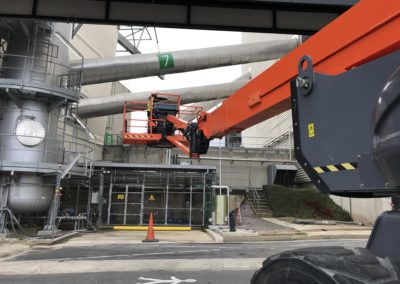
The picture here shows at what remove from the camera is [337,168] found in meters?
2.65

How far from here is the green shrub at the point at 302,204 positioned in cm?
2606

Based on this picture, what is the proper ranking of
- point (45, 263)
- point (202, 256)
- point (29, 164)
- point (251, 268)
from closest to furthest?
point (251, 268), point (45, 263), point (202, 256), point (29, 164)

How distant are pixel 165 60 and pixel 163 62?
157mm

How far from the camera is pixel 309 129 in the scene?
9.60ft

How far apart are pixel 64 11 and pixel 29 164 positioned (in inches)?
320

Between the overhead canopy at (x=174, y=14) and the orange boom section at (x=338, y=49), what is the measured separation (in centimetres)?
595

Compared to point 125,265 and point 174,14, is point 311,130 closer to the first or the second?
point 125,265

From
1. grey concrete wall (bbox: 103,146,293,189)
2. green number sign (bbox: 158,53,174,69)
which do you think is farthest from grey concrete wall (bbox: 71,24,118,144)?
green number sign (bbox: 158,53,174,69)

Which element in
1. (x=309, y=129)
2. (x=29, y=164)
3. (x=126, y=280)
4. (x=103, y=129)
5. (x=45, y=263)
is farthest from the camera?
(x=103, y=129)

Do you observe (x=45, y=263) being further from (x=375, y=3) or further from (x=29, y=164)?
(x=375, y=3)

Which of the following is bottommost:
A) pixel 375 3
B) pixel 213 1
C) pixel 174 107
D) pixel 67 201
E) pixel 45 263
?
pixel 45 263

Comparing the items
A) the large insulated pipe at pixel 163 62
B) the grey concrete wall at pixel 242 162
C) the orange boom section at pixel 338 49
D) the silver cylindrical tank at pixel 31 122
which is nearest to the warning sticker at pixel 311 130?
the orange boom section at pixel 338 49

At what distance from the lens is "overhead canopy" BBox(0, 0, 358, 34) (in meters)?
9.76

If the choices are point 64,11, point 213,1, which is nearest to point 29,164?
point 64,11
